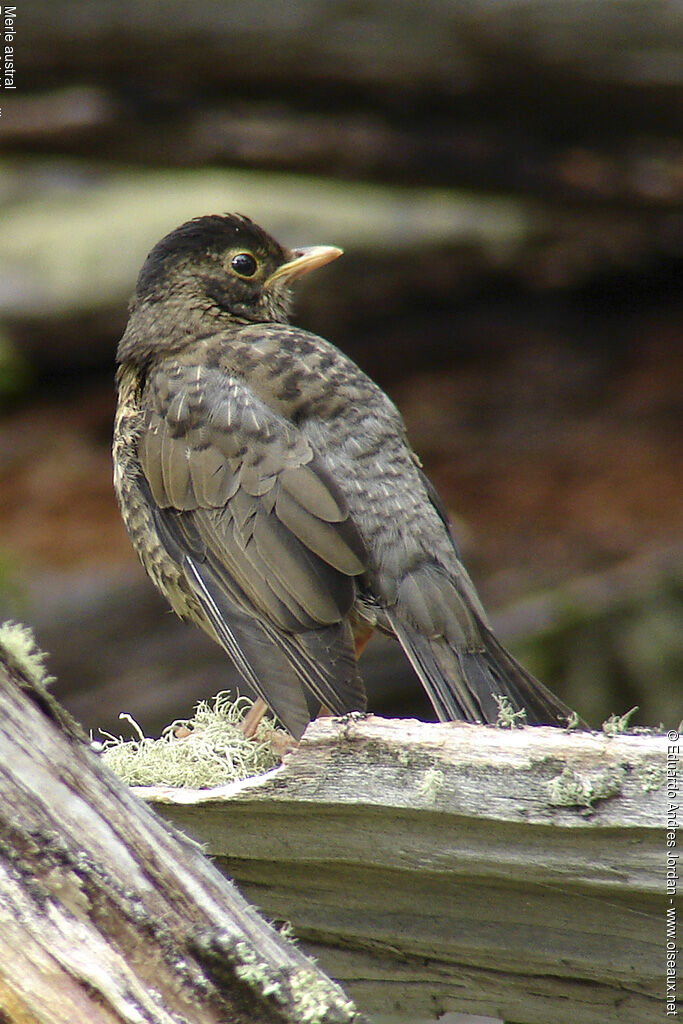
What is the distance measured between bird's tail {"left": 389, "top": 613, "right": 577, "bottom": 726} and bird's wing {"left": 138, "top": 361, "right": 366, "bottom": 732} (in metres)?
0.20

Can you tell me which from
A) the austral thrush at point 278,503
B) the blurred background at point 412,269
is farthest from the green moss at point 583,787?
the blurred background at point 412,269

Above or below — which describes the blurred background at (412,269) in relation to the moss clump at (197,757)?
above

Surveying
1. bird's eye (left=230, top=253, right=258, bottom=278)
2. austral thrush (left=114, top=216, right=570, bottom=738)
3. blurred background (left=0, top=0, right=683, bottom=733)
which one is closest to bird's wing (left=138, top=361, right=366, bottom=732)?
austral thrush (left=114, top=216, right=570, bottom=738)

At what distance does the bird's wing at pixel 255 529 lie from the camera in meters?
3.16

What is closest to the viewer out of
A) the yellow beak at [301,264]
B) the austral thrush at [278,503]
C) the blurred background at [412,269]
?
the austral thrush at [278,503]

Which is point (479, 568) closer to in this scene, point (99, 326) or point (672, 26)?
point (99, 326)

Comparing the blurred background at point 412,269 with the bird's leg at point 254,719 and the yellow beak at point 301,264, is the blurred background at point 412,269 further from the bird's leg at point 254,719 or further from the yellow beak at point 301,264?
the bird's leg at point 254,719

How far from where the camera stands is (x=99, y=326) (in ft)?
21.2

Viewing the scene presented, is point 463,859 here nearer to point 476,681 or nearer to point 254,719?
point 476,681

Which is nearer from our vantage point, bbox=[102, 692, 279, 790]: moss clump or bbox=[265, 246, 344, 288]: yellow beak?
bbox=[102, 692, 279, 790]: moss clump

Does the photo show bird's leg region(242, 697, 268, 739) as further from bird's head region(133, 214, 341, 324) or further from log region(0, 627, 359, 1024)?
bird's head region(133, 214, 341, 324)

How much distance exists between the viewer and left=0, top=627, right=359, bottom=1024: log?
1.94 meters

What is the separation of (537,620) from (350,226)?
2394mm

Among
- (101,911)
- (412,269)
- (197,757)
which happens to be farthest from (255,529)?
(412,269)
